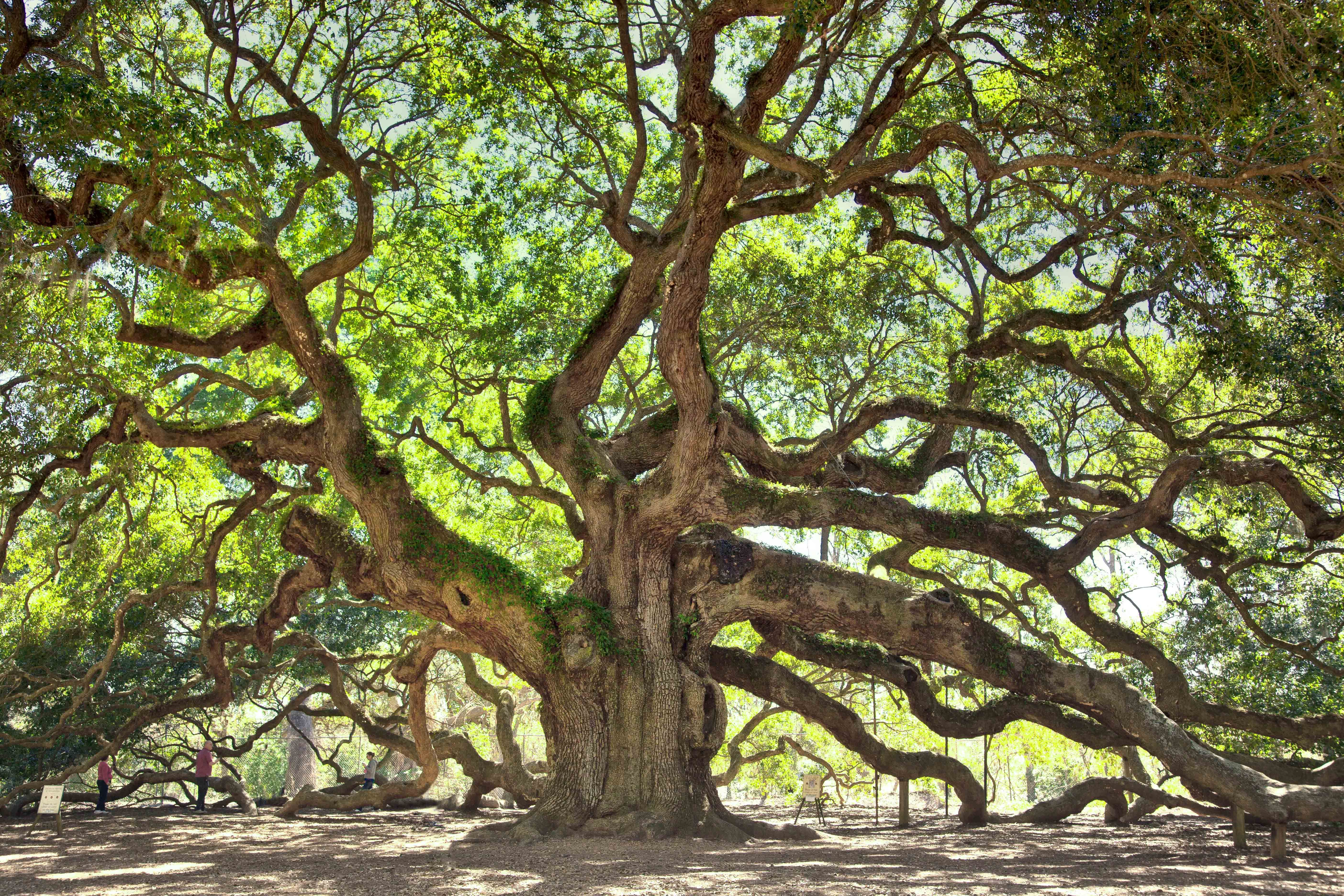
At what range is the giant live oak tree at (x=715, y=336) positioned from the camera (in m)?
6.80

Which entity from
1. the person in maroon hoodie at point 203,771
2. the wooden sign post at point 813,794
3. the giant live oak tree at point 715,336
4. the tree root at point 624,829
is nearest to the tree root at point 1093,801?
the giant live oak tree at point 715,336

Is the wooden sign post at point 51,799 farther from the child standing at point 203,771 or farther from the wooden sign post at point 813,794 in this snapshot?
the wooden sign post at point 813,794

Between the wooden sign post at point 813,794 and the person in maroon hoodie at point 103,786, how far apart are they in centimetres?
1069

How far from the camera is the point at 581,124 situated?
10.7 meters

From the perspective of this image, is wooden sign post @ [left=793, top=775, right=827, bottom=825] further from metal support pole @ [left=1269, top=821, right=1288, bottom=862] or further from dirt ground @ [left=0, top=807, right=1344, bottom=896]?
metal support pole @ [left=1269, top=821, right=1288, bottom=862]

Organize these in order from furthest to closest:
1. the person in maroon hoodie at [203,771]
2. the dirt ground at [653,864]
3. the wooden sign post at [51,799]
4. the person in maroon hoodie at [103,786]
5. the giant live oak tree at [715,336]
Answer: the person in maroon hoodie at [203,771]
the person in maroon hoodie at [103,786]
the wooden sign post at [51,799]
the giant live oak tree at [715,336]
the dirt ground at [653,864]

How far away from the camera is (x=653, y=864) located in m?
6.34

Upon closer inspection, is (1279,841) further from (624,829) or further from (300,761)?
(300,761)

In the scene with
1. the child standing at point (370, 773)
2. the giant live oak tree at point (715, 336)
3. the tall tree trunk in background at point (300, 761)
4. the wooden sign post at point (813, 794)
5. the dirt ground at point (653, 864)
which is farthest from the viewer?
the tall tree trunk in background at point (300, 761)

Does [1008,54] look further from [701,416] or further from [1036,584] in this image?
[1036,584]

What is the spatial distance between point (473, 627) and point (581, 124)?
19.3 feet

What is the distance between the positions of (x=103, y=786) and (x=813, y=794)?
11.3m

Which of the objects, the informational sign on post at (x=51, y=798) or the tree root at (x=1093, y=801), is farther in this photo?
the tree root at (x=1093, y=801)

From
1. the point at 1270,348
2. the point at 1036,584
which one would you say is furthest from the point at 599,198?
the point at 1036,584
